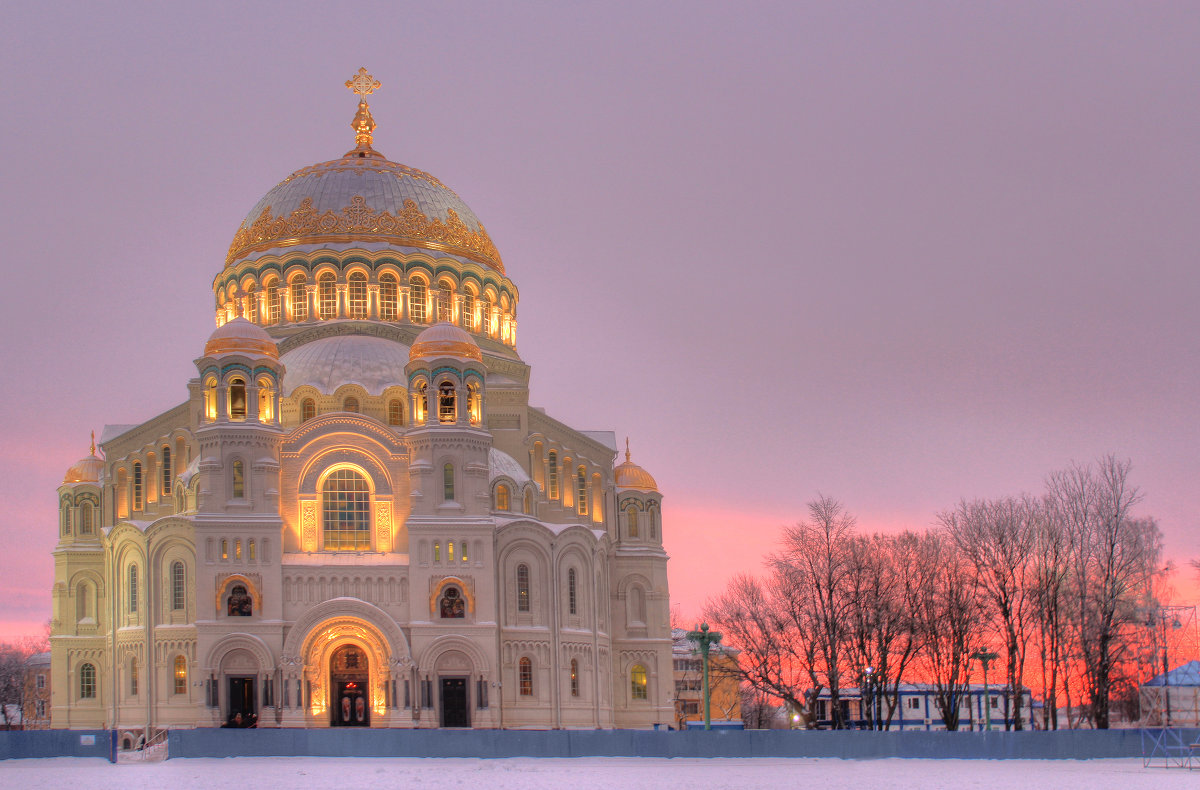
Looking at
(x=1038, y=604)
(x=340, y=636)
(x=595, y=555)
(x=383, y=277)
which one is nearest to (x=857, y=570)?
(x=1038, y=604)

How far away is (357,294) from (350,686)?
1734 cm

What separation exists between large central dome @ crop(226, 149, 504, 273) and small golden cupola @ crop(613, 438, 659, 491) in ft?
33.3

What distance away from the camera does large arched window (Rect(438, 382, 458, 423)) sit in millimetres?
52875

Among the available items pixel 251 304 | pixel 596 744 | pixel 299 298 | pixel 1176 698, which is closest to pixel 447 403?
pixel 299 298

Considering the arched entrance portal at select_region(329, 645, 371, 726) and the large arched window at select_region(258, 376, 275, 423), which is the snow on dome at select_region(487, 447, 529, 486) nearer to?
the large arched window at select_region(258, 376, 275, 423)

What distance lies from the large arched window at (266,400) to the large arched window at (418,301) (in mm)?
10037

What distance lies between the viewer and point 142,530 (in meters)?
51.2

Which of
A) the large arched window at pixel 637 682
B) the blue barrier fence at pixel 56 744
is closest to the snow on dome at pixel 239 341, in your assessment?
the blue barrier fence at pixel 56 744

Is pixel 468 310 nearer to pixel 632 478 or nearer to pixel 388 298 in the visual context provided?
pixel 388 298

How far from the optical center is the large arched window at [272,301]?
6106 cm

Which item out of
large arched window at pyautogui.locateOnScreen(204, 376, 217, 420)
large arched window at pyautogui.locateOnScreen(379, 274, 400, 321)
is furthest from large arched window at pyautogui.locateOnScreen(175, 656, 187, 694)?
large arched window at pyautogui.locateOnScreen(379, 274, 400, 321)

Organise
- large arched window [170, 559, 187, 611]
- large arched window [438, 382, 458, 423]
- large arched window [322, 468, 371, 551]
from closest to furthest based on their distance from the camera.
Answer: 1. large arched window [170, 559, 187, 611]
2. large arched window [322, 468, 371, 551]
3. large arched window [438, 382, 458, 423]

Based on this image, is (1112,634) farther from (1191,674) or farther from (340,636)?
(340,636)

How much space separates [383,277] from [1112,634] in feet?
100
